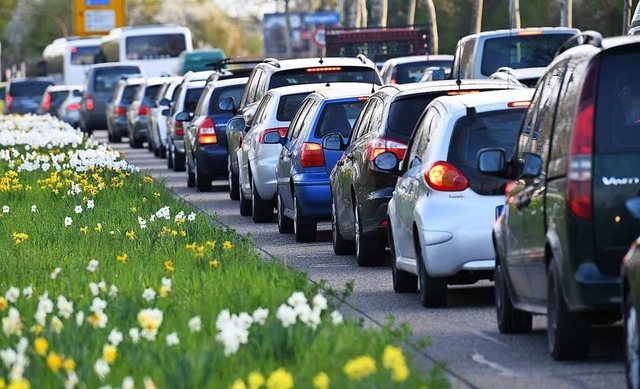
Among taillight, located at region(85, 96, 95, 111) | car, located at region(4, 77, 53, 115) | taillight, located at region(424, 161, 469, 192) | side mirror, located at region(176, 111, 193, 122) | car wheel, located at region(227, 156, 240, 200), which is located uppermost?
taillight, located at region(424, 161, 469, 192)

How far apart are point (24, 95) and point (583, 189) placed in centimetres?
7511

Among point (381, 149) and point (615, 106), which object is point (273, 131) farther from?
point (615, 106)

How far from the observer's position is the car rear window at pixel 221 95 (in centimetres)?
2758

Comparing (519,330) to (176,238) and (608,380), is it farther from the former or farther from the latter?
(176,238)

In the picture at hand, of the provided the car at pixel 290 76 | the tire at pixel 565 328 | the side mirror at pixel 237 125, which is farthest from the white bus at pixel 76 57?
the tire at pixel 565 328

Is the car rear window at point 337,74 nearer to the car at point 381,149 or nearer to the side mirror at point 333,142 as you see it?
the side mirror at point 333,142

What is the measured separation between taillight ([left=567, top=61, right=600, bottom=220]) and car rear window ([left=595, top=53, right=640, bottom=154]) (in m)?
0.03

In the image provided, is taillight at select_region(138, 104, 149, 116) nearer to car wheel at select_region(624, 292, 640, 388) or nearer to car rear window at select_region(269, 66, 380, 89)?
car rear window at select_region(269, 66, 380, 89)

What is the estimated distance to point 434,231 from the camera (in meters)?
12.3

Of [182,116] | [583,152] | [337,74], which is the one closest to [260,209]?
[337,74]

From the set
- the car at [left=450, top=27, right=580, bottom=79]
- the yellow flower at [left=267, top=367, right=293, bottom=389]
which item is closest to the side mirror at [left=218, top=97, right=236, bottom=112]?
the car at [left=450, top=27, right=580, bottom=79]

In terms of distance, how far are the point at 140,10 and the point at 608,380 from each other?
164277 millimetres

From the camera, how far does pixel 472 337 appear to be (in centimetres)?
1084

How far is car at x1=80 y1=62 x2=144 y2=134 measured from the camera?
59875mm
